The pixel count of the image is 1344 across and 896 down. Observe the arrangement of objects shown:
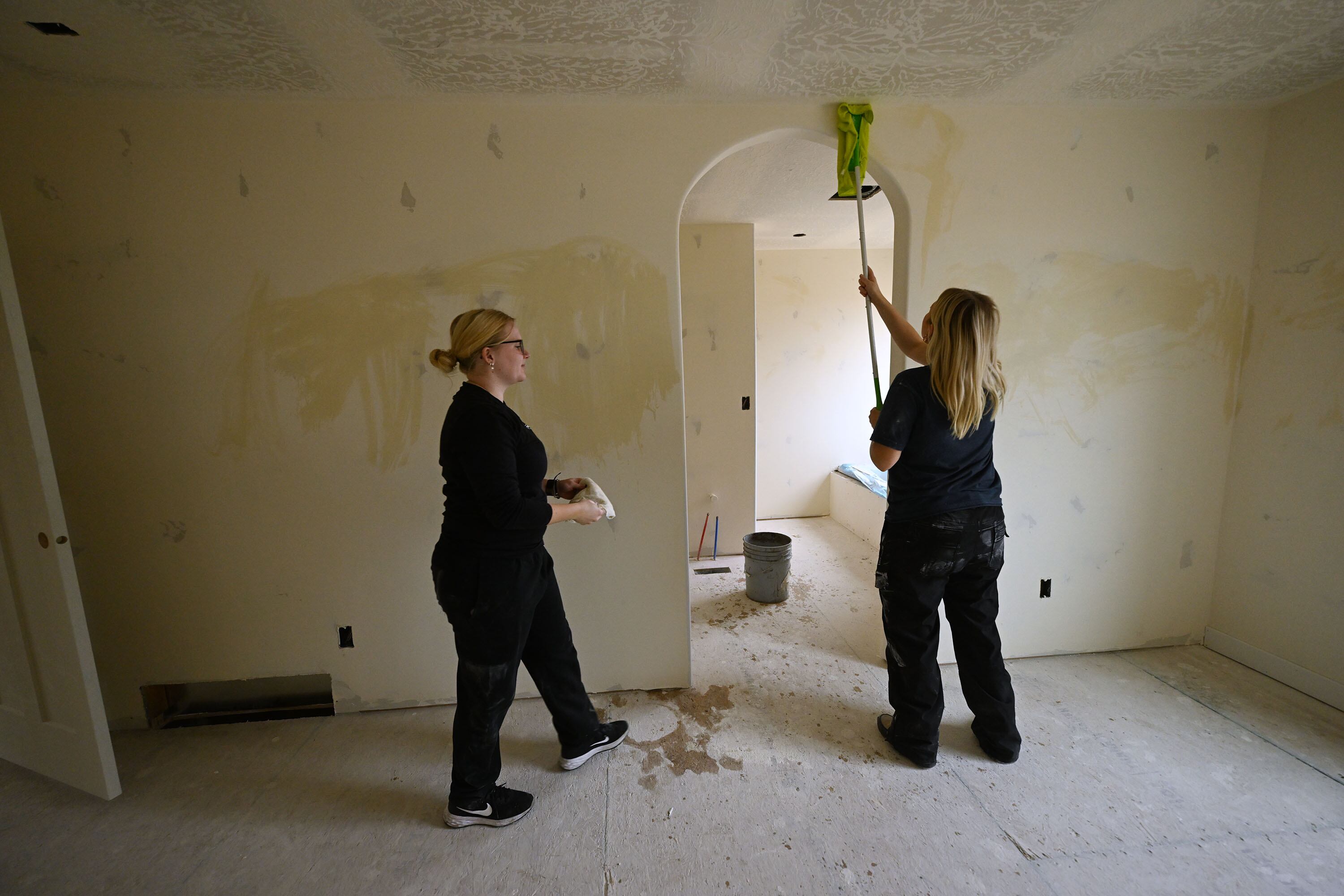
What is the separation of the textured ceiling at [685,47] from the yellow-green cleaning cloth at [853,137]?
51 mm

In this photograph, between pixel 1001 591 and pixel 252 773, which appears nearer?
pixel 252 773

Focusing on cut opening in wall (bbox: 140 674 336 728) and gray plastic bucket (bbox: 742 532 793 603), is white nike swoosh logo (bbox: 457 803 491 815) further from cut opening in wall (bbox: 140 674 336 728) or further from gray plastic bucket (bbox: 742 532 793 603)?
gray plastic bucket (bbox: 742 532 793 603)

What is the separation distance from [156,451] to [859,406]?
14.8 feet

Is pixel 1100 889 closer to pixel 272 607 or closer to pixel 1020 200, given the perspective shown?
pixel 1020 200

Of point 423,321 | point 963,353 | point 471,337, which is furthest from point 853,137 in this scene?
point 423,321

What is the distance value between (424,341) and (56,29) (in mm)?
1157

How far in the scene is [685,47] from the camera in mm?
1652

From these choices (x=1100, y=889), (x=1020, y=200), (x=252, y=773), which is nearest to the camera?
(x=1100, y=889)

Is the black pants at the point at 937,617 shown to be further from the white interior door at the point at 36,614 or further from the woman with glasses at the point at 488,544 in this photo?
the white interior door at the point at 36,614

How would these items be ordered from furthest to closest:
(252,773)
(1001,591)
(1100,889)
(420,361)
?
(1001,591)
(420,361)
(252,773)
(1100,889)

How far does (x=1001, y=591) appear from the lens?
242 cm

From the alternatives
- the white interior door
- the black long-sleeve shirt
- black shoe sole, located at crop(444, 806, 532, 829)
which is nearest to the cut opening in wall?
the white interior door

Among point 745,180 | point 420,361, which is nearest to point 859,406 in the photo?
point 745,180

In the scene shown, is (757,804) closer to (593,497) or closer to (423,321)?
(593,497)
